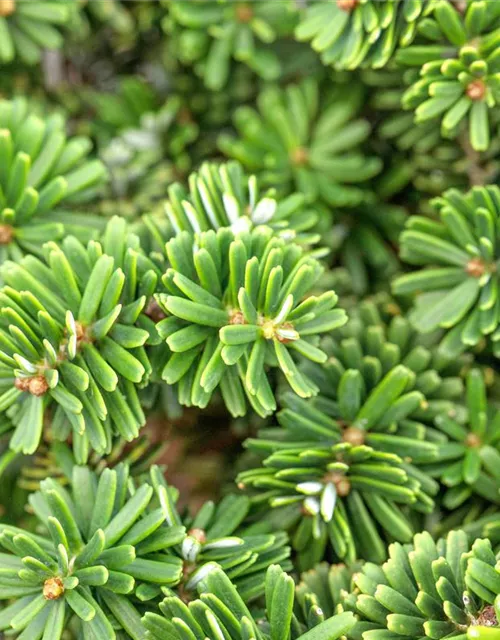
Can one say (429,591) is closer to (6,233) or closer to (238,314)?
(238,314)

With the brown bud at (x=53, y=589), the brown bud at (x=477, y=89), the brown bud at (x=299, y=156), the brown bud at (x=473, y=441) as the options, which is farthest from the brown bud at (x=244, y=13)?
the brown bud at (x=53, y=589)

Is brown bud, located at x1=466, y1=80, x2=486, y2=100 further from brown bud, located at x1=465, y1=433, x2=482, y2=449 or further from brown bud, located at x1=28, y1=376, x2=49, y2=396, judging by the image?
brown bud, located at x1=28, y1=376, x2=49, y2=396

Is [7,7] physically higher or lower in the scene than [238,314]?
higher

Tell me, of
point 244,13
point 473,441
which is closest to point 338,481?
point 473,441

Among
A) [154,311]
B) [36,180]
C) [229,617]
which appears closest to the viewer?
[229,617]

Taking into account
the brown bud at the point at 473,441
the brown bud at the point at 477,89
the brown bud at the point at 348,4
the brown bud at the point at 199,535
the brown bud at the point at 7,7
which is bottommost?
the brown bud at the point at 473,441

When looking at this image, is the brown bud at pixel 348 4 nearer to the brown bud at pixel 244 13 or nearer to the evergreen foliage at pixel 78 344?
the brown bud at pixel 244 13

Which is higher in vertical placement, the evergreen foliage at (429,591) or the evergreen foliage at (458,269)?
the evergreen foliage at (458,269)
